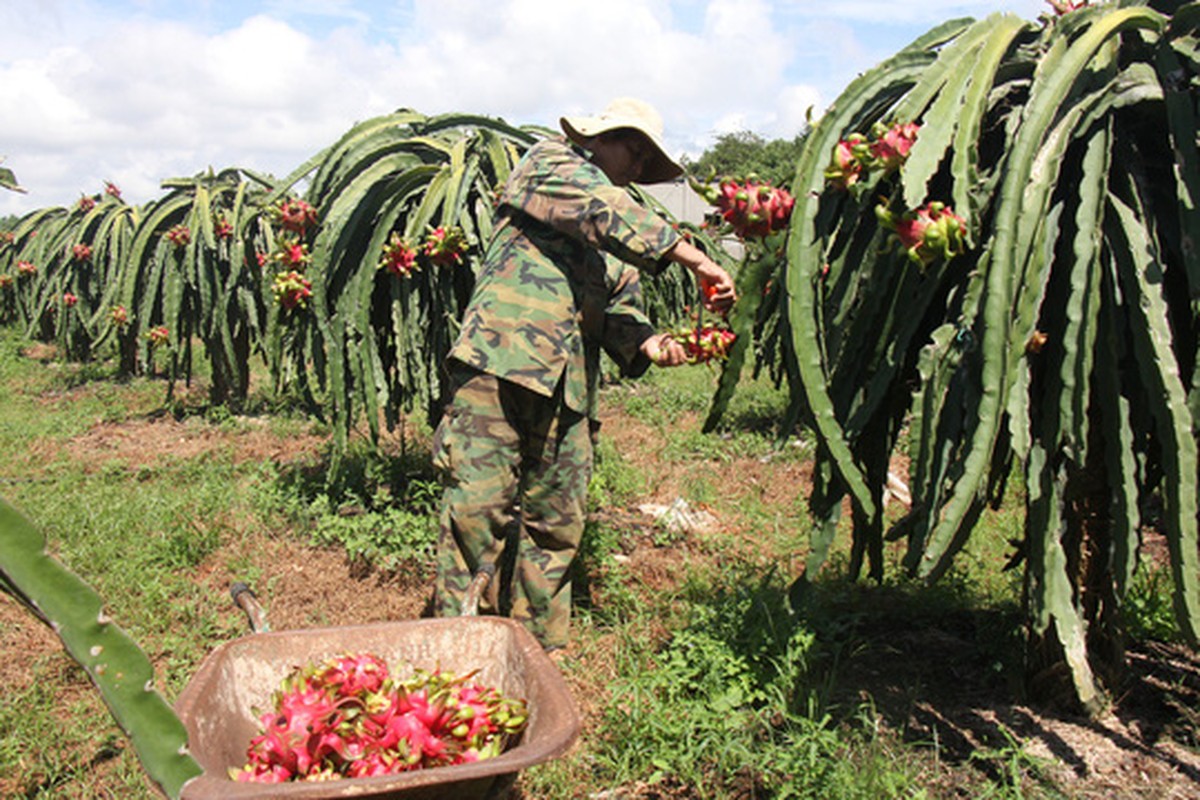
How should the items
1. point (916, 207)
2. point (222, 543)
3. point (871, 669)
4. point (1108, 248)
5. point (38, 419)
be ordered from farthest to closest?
point (38, 419)
point (222, 543)
point (871, 669)
point (1108, 248)
point (916, 207)

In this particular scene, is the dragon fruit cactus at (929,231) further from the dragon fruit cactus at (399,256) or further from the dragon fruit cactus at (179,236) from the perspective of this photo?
the dragon fruit cactus at (179,236)

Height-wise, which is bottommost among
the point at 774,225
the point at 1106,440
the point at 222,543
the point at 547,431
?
the point at 222,543

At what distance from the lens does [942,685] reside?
3.21 m

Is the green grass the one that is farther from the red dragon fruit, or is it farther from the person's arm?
the red dragon fruit

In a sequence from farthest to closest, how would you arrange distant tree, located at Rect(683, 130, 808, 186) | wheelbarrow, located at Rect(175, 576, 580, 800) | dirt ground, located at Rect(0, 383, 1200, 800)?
distant tree, located at Rect(683, 130, 808, 186)
dirt ground, located at Rect(0, 383, 1200, 800)
wheelbarrow, located at Rect(175, 576, 580, 800)

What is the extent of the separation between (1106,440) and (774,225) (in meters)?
1.02

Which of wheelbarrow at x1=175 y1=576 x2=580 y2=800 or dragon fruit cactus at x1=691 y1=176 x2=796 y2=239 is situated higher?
dragon fruit cactus at x1=691 y1=176 x2=796 y2=239

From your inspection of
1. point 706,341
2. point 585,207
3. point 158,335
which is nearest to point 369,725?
point 706,341

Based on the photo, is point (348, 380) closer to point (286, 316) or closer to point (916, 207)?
point (286, 316)

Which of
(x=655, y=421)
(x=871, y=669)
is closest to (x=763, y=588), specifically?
(x=871, y=669)

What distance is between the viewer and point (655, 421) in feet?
25.4

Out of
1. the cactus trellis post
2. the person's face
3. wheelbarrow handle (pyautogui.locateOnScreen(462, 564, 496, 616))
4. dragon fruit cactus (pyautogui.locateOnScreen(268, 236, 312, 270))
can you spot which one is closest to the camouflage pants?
wheelbarrow handle (pyautogui.locateOnScreen(462, 564, 496, 616))

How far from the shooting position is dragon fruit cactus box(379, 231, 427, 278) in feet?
14.9

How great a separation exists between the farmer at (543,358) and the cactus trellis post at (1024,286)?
2.71 ft
